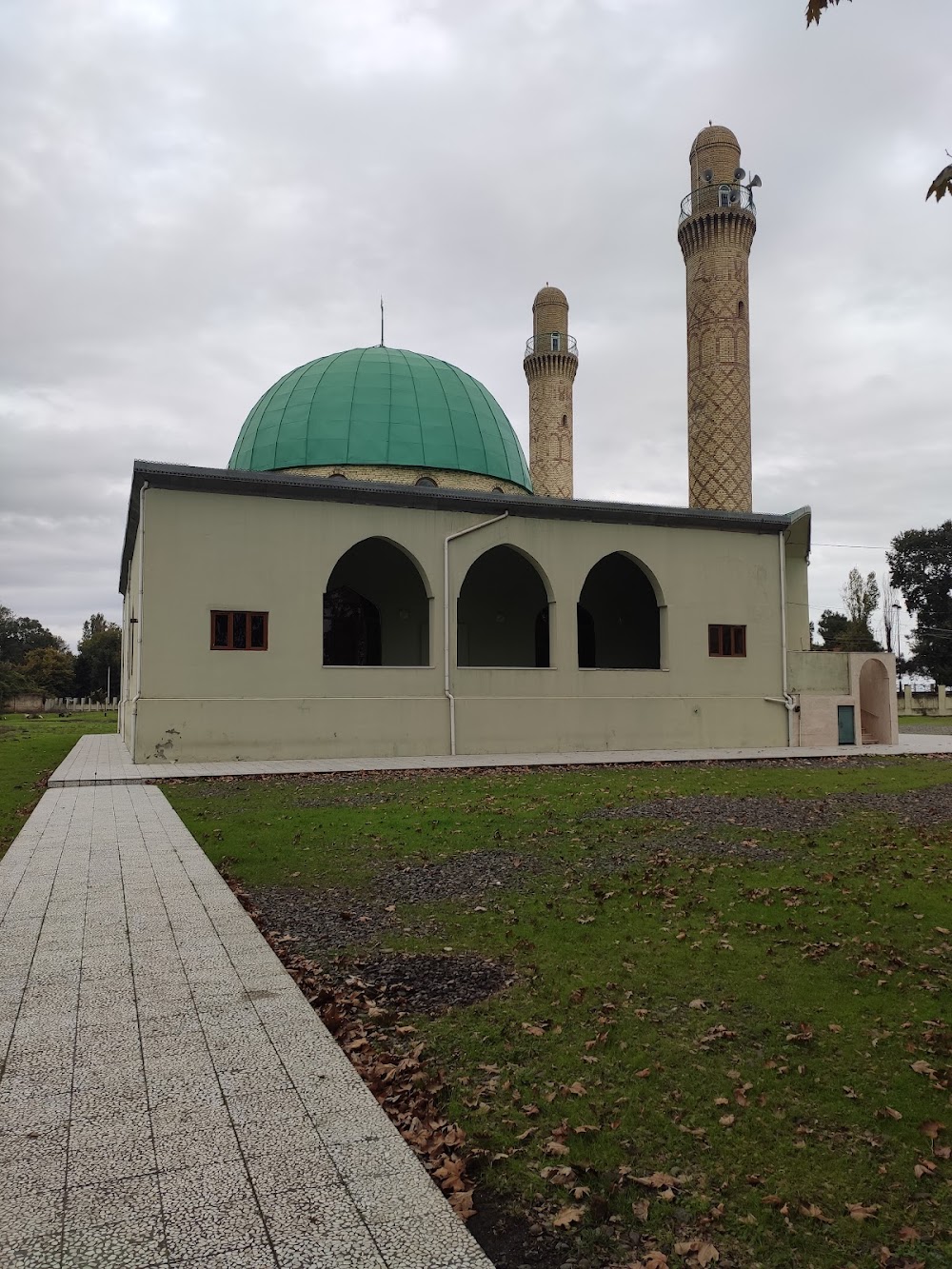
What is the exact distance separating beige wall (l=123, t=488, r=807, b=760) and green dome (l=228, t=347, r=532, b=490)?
19.8 feet

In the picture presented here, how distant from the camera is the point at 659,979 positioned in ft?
16.7

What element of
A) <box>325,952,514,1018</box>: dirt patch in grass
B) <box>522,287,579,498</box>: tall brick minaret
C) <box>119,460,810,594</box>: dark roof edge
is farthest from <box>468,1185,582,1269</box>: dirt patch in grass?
<box>522,287,579,498</box>: tall brick minaret

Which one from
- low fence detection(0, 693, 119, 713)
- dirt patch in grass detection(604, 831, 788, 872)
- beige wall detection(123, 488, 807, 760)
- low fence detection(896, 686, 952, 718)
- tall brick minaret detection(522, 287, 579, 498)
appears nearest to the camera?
dirt patch in grass detection(604, 831, 788, 872)

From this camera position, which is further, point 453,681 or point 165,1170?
point 453,681

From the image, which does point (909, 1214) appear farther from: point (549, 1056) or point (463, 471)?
point (463, 471)

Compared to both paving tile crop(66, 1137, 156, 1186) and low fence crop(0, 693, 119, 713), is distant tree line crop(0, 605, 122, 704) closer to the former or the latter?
low fence crop(0, 693, 119, 713)

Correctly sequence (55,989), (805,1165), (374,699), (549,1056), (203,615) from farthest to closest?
1. (374,699)
2. (203,615)
3. (55,989)
4. (549,1056)
5. (805,1165)

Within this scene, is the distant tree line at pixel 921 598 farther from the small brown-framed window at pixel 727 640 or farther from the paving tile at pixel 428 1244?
the paving tile at pixel 428 1244

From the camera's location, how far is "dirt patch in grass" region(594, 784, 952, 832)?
1055 cm

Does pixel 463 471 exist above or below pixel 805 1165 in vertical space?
above

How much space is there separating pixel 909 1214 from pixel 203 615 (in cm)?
1723

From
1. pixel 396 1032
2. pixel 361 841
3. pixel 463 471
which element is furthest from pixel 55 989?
pixel 463 471

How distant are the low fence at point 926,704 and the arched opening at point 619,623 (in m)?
26.2

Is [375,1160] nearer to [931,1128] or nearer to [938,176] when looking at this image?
[931,1128]
